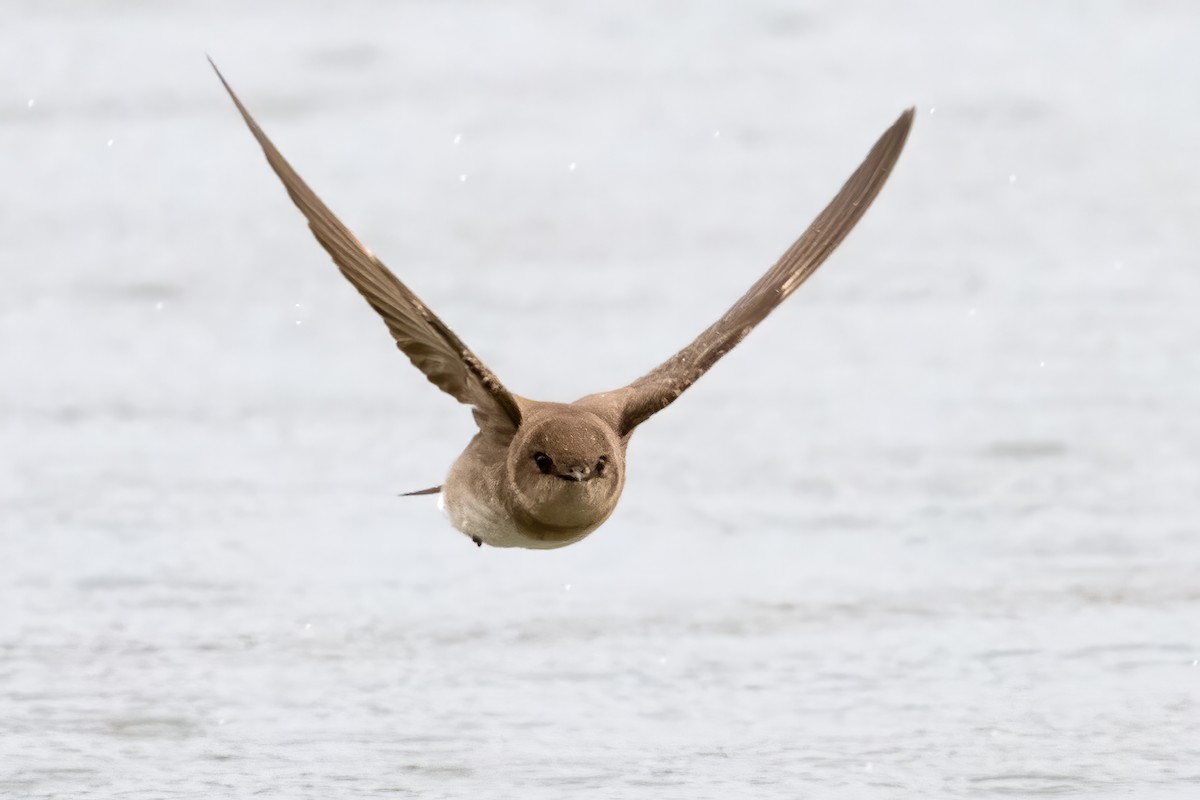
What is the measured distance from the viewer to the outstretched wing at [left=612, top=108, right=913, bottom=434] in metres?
5.50

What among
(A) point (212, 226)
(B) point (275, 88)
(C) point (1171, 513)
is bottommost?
(C) point (1171, 513)

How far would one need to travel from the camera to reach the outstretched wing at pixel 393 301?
4578 mm

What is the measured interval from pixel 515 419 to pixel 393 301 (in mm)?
581

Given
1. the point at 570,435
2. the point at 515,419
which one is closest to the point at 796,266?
the point at 515,419

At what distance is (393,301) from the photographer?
15.3 ft

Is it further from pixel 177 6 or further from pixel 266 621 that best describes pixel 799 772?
pixel 177 6

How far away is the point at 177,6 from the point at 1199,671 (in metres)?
7.29

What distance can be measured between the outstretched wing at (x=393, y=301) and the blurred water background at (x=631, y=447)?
1.07 metres

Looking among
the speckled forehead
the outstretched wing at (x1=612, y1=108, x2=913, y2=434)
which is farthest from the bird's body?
the outstretched wing at (x1=612, y1=108, x2=913, y2=434)

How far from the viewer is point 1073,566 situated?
641 cm

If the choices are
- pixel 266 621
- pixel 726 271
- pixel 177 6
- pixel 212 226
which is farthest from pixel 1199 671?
pixel 177 6

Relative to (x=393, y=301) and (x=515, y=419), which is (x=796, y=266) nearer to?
(x=515, y=419)

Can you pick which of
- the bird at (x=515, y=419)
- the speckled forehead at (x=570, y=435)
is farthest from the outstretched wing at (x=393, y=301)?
the speckled forehead at (x=570, y=435)

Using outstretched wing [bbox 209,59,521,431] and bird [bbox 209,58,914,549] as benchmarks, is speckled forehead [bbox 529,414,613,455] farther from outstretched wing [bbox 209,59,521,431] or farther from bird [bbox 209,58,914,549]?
outstretched wing [bbox 209,59,521,431]
